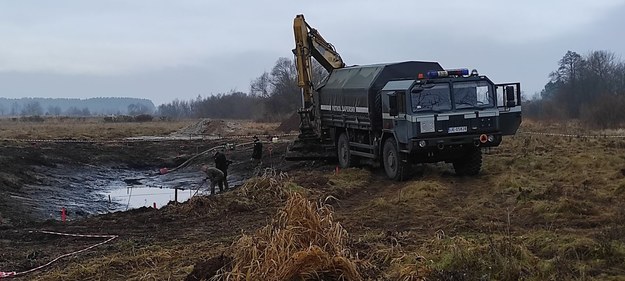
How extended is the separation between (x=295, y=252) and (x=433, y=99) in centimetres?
984

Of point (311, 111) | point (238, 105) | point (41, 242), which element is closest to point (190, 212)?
point (41, 242)

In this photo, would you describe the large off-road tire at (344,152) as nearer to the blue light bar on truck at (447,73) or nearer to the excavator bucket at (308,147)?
the excavator bucket at (308,147)

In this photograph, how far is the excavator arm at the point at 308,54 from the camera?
75.8ft

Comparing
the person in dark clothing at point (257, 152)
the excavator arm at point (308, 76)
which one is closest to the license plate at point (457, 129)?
the excavator arm at point (308, 76)

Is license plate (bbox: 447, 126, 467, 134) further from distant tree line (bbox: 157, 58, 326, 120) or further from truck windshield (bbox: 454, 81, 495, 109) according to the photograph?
distant tree line (bbox: 157, 58, 326, 120)

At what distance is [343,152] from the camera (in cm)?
2122

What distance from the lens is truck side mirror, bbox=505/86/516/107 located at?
16422 mm

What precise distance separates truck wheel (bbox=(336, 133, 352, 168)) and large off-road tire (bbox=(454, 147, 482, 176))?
396 centimetres

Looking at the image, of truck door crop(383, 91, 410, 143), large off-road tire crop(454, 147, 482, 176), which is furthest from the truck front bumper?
large off-road tire crop(454, 147, 482, 176)

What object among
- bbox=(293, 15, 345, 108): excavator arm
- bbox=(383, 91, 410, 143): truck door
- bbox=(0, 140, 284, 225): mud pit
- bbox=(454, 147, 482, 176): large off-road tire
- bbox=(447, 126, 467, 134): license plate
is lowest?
bbox=(0, 140, 284, 225): mud pit

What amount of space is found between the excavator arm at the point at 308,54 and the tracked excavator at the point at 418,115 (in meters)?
2.15

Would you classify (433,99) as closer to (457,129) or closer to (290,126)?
(457,129)

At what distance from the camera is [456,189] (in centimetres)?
1520

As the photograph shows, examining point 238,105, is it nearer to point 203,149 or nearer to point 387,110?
point 203,149
